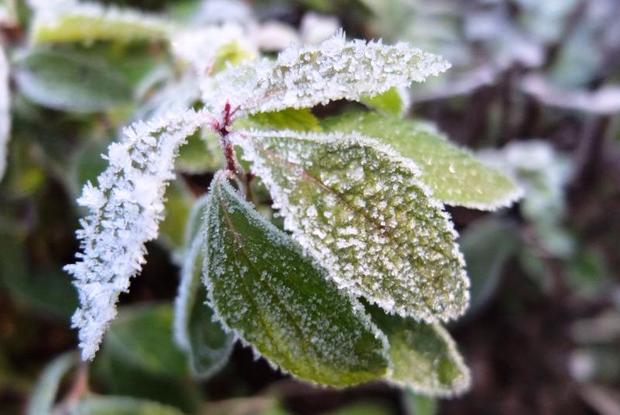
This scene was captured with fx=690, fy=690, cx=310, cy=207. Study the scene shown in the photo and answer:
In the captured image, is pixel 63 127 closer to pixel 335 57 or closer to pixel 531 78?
pixel 335 57

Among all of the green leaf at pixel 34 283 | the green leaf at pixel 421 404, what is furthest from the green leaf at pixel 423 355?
the green leaf at pixel 34 283

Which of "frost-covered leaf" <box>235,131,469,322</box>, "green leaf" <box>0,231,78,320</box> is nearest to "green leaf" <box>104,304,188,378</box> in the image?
"green leaf" <box>0,231,78,320</box>

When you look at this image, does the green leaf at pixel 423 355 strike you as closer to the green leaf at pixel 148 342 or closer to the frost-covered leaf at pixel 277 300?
the frost-covered leaf at pixel 277 300

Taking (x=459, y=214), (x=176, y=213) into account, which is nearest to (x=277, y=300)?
(x=176, y=213)

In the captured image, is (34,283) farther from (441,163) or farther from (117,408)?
(441,163)

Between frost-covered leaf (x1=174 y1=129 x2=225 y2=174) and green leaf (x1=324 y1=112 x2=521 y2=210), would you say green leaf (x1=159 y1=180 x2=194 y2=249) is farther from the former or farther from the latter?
green leaf (x1=324 y1=112 x2=521 y2=210)

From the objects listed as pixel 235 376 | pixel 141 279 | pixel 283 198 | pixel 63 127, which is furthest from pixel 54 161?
pixel 283 198
